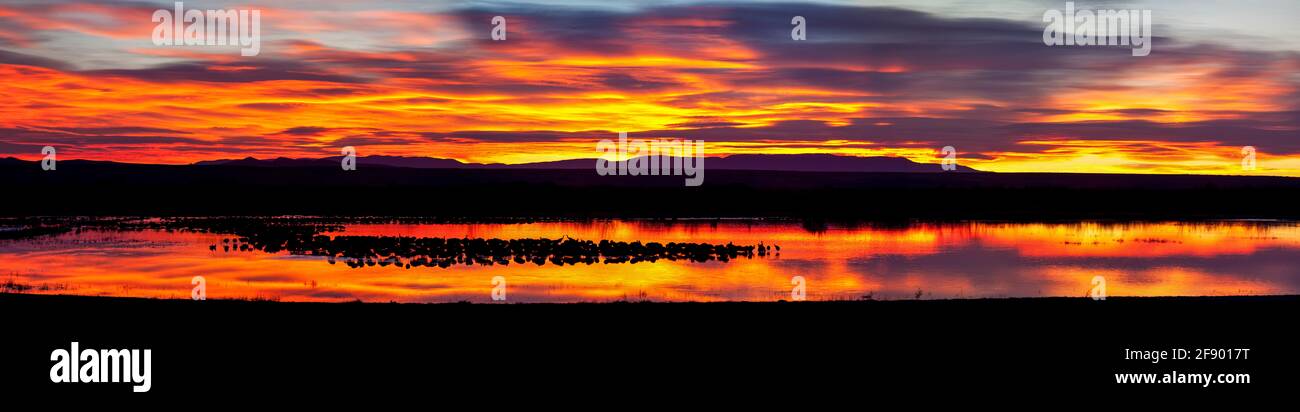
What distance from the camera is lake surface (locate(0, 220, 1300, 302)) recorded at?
23.8 metres

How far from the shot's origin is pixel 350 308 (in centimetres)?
1783

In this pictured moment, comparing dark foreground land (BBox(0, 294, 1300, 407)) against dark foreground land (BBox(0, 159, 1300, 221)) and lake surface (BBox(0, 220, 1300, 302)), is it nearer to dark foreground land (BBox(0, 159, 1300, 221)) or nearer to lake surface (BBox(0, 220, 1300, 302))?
lake surface (BBox(0, 220, 1300, 302))

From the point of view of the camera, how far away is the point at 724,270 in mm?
28797
